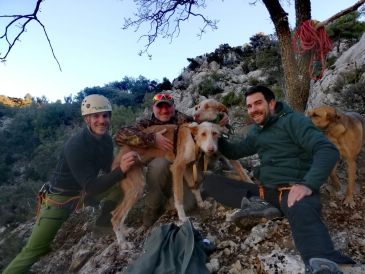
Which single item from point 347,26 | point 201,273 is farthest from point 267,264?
point 347,26

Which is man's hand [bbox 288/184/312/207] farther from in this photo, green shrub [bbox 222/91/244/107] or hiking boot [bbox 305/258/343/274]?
green shrub [bbox 222/91/244/107]

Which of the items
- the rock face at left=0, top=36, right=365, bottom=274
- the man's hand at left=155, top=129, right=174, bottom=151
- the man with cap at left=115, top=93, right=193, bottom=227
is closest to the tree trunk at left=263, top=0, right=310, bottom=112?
the rock face at left=0, top=36, right=365, bottom=274

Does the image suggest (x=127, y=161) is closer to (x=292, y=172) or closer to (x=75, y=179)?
(x=75, y=179)

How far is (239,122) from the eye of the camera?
9.88 metres

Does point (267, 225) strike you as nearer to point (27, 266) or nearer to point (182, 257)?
point (182, 257)

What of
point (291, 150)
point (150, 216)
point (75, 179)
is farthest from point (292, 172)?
point (75, 179)

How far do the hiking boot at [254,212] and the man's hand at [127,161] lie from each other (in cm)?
139

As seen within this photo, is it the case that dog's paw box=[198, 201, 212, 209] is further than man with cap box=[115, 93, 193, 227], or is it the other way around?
dog's paw box=[198, 201, 212, 209]

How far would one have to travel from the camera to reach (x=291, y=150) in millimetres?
3414

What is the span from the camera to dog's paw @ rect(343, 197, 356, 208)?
411 cm

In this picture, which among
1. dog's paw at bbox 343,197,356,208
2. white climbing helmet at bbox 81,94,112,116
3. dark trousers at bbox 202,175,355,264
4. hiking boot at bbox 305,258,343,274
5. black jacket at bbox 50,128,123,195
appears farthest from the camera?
white climbing helmet at bbox 81,94,112,116

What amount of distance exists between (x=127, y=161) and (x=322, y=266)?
2.57 meters

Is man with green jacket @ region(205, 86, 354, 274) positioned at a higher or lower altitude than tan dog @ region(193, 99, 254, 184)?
lower

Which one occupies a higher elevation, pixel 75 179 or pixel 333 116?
pixel 333 116
